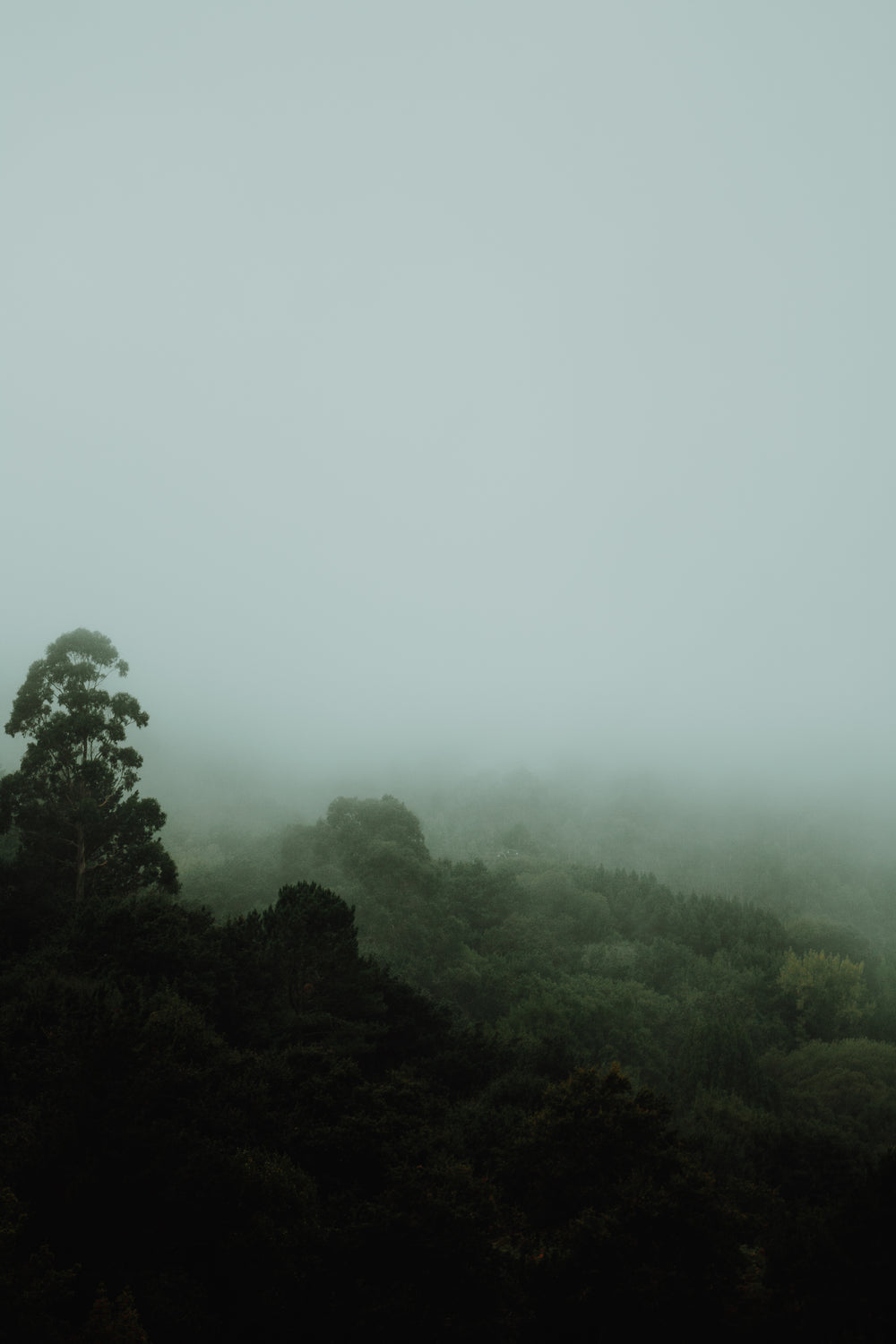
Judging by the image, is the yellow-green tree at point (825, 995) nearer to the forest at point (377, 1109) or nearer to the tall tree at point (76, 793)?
the forest at point (377, 1109)

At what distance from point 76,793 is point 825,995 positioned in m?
48.0

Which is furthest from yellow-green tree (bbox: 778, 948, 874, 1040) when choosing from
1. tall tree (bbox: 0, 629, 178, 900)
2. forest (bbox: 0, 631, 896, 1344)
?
tall tree (bbox: 0, 629, 178, 900)

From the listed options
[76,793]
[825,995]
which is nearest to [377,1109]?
[76,793]

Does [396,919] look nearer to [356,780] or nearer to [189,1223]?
[189,1223]

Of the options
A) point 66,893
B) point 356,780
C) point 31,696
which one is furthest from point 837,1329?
point 356,780

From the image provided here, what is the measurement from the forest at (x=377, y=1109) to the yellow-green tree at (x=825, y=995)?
0.73ft

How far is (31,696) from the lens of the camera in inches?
1097

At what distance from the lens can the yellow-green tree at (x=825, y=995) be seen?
143 feet

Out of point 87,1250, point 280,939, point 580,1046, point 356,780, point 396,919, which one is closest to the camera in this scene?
point 87,1250

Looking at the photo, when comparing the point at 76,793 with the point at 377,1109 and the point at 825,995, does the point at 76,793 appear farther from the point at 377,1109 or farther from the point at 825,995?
the point at 825,995

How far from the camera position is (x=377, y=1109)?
65.6 feet

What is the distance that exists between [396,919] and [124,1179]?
34.0 metres

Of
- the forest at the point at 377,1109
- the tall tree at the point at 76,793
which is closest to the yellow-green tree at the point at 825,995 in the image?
the forest at the point at 377,1109

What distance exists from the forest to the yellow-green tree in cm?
22
